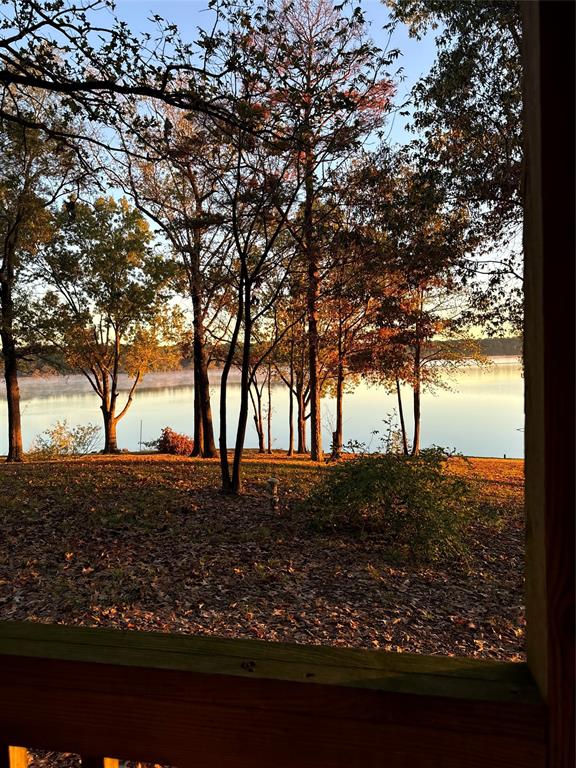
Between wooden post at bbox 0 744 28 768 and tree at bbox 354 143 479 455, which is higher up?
tree at bbox 354 143 479 455

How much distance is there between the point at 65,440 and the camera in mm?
19844

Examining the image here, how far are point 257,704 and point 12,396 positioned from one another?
1654cm

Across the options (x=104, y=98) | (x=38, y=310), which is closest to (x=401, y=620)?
(x=104, y=98)

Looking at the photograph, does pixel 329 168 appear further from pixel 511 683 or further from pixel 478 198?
Result: pixel 511 683

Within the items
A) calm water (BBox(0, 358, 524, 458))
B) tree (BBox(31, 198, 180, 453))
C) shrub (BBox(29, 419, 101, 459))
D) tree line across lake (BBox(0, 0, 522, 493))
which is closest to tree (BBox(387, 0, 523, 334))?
tree line across lake (BBox(0, 0, 522, 493))

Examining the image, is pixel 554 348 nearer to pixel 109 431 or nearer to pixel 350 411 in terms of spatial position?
pixel 109 431

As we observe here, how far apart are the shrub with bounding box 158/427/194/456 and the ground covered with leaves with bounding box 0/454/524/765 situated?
10.5 m

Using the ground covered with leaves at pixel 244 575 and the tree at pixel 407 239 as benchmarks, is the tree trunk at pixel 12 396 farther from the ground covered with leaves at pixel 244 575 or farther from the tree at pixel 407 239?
the tree at pixel 407 239

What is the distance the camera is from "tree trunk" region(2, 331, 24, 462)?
1488 centimetres

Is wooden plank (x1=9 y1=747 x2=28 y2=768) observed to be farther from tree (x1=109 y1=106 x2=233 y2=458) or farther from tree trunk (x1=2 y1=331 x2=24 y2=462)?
tree trunk (x1=2 y1=331 x2=24 y2=462)

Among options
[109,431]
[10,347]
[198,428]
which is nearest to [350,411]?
[109,431]

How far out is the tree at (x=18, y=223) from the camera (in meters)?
13.0

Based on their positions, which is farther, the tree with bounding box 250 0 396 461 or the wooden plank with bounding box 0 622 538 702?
the tree with bounding box 250 0 396 461

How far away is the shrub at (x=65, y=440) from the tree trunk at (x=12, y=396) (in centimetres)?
321
